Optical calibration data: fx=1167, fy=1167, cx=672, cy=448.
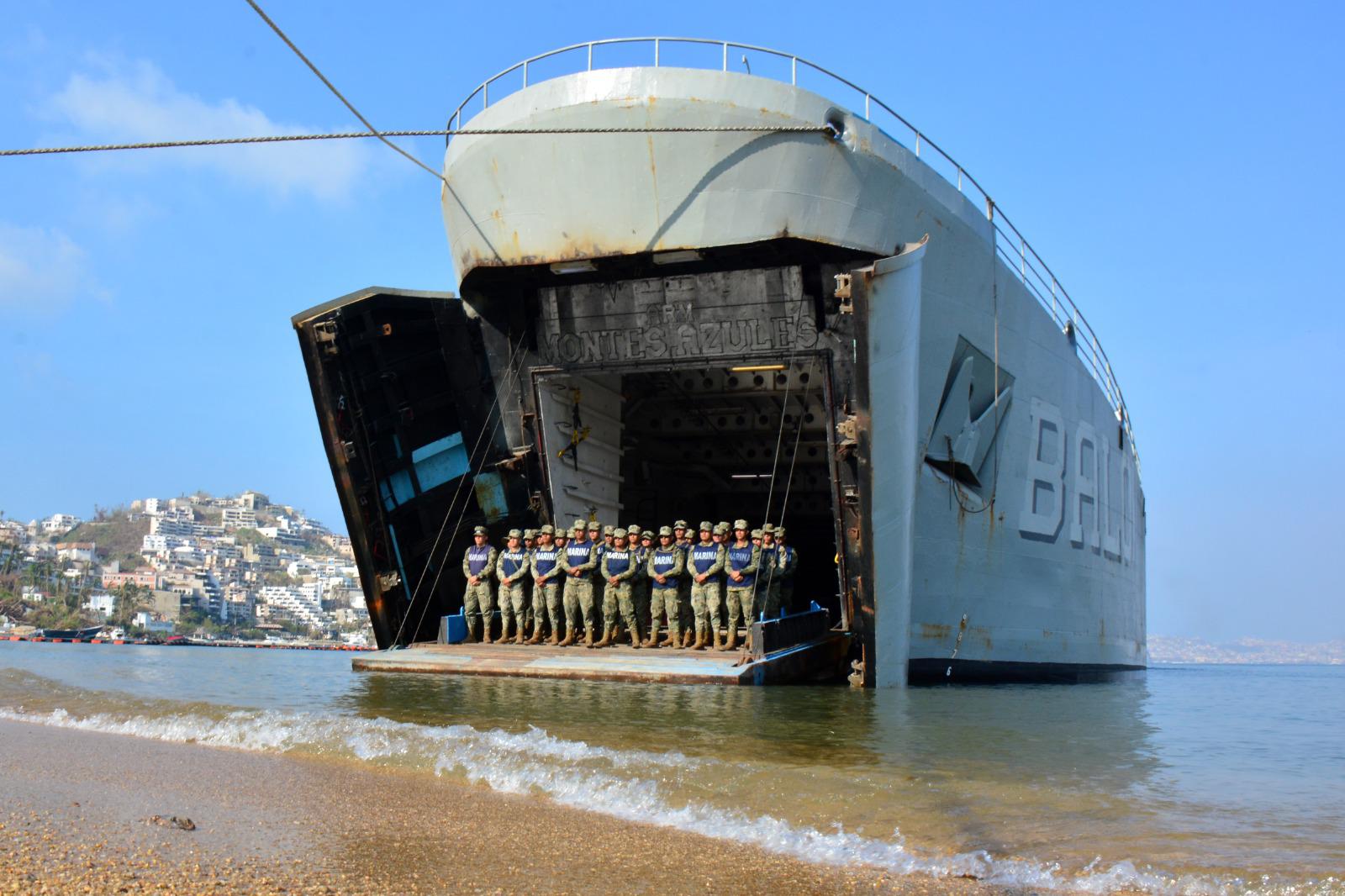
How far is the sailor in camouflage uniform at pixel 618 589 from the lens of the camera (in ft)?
40.9

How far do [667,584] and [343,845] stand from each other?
7.94 metres

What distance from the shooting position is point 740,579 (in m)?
11.9

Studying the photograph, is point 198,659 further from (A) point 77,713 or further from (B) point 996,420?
(B) point 996,420

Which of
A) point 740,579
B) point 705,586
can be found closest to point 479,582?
point 705,586

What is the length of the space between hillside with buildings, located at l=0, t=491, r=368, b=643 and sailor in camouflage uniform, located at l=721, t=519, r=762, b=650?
4969 cm

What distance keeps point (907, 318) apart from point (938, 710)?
12.0 feet

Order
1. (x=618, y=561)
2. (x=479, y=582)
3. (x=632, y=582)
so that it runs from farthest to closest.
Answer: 1. (x=479, y=582)
2. (x=632, y=582)
3. (x=618, y=561)

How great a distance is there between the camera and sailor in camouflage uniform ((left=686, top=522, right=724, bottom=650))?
11984 millimetres

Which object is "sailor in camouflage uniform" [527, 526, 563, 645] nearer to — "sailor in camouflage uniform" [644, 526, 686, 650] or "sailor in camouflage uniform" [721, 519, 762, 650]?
"sailor in camouflage uniform" [644, 526, 686, 650]

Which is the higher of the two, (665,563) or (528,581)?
(665,563)

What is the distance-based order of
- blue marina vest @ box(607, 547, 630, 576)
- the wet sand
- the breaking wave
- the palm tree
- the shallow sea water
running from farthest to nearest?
the palm tree, blue marina vest @ box(607, 547, 630, 576), the shallow sea water, the breaking wave, the wet sand

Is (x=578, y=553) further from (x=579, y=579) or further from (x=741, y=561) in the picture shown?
(x=741, y=561)

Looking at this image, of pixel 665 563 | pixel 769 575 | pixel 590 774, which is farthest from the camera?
pixel 665 563

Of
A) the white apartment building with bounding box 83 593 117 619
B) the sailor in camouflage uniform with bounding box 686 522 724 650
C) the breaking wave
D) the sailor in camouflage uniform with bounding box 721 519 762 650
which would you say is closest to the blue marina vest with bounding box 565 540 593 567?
the sailor in camouflage uniform with bounding box 686 522 724 650
